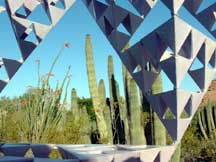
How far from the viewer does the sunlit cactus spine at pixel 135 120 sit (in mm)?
7145

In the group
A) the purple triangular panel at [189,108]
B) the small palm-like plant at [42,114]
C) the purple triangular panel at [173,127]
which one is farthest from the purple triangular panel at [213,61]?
the small palm-like plant at [42,114]

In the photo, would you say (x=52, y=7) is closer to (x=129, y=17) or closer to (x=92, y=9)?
(x=92, y=9)

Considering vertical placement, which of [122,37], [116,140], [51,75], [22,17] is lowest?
[116,140]

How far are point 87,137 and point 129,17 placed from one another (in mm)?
6785

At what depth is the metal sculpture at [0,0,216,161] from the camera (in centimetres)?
176

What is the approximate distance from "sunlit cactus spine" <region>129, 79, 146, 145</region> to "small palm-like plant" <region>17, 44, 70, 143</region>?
4.35ft

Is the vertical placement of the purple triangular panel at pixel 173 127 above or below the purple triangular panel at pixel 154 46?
below

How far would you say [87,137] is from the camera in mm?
8758

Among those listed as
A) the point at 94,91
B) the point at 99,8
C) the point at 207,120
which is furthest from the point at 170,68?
the point at 207,120

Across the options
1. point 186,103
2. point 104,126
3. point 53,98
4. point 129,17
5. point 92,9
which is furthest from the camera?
point 104,126

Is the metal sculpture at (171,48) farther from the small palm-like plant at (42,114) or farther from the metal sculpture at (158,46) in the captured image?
the small palm-like plant at (42,114)

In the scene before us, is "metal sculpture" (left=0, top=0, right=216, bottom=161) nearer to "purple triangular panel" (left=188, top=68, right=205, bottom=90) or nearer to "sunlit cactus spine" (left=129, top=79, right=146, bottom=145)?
"purple triangular panel" (left=188, top=68, right=205, bottom=90)

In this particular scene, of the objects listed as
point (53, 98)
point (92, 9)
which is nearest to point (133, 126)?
point (53, 98)

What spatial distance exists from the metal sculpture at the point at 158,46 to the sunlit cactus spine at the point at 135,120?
4.86 meters
